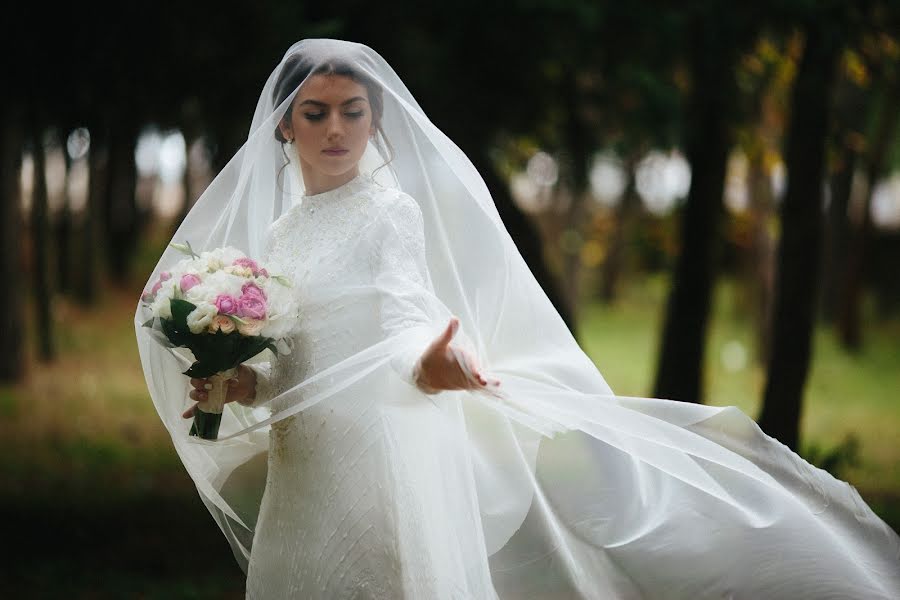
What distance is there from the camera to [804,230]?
6.73 m

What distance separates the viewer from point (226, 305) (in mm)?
2621

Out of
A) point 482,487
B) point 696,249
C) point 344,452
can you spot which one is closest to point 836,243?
point 696,249

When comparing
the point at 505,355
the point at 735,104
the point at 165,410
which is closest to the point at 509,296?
the point at 505,355

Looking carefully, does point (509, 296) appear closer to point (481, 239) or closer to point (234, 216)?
point (481, 239)

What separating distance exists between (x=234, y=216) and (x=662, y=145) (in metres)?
5.23

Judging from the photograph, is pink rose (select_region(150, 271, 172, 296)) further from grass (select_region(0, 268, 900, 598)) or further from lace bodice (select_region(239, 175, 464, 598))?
grass (select_region(0, 268, 900, 598))

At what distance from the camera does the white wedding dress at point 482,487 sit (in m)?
2.62

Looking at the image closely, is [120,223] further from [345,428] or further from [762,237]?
[345,428]

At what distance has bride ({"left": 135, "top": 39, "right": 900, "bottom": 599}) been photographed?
264 centimetres

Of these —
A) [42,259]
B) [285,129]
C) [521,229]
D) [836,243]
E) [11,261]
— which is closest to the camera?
[285,129]

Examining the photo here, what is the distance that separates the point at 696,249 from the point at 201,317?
5.56 meters

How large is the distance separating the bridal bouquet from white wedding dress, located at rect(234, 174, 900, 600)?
113 millimetres

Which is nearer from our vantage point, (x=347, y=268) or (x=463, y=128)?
(x=347, y=268)

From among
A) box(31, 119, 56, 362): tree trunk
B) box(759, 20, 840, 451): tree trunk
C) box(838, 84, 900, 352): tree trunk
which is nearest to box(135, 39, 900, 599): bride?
box(759, 20, 840, 451): tree trunk
